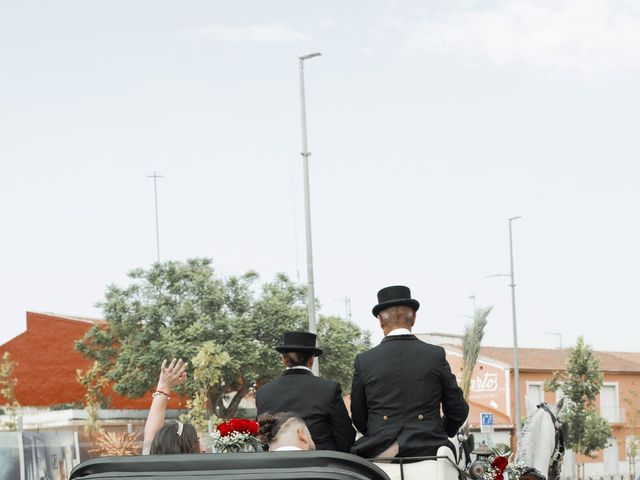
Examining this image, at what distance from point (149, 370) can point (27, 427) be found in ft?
17.2

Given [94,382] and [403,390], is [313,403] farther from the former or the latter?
[94,382]

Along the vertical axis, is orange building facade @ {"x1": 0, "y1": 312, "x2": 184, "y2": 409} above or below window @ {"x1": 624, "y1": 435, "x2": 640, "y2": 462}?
above

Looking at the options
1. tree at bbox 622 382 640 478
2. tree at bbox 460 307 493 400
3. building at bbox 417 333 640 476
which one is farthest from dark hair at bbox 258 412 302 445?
tree at bbox 622 382 640 478

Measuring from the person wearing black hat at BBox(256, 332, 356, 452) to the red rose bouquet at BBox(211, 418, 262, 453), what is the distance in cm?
116

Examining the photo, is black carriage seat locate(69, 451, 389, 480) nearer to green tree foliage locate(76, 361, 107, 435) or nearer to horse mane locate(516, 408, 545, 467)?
horse mane locate(516, 408, 545, 467)

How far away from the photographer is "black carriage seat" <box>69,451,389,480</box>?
3.84m

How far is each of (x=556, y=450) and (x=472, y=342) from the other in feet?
56.1

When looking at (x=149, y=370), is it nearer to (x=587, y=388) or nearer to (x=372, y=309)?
(x=587, y=388)

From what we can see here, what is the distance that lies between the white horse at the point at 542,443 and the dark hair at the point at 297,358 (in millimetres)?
2509

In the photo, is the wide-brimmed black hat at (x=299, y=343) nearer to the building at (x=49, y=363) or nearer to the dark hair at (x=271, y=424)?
the dark hair at (x=271, y=424)

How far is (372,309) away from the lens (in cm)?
674

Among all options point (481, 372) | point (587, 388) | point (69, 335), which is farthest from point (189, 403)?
point (481, 372)

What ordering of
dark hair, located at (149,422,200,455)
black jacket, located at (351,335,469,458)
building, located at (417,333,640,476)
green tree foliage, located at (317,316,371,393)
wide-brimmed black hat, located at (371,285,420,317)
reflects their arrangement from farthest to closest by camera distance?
building, located at (417,333,640,476) → green tree foliage, located at (317,316,371,393) → wide-brimmed black hat, located at (371,285,420,317) → black jacket, located at (351,335,469,458) → dark hair, located at (149,422,200,455)

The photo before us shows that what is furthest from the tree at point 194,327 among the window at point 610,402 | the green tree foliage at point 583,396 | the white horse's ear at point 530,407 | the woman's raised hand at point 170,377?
the woman's raised hand at point 170,377
